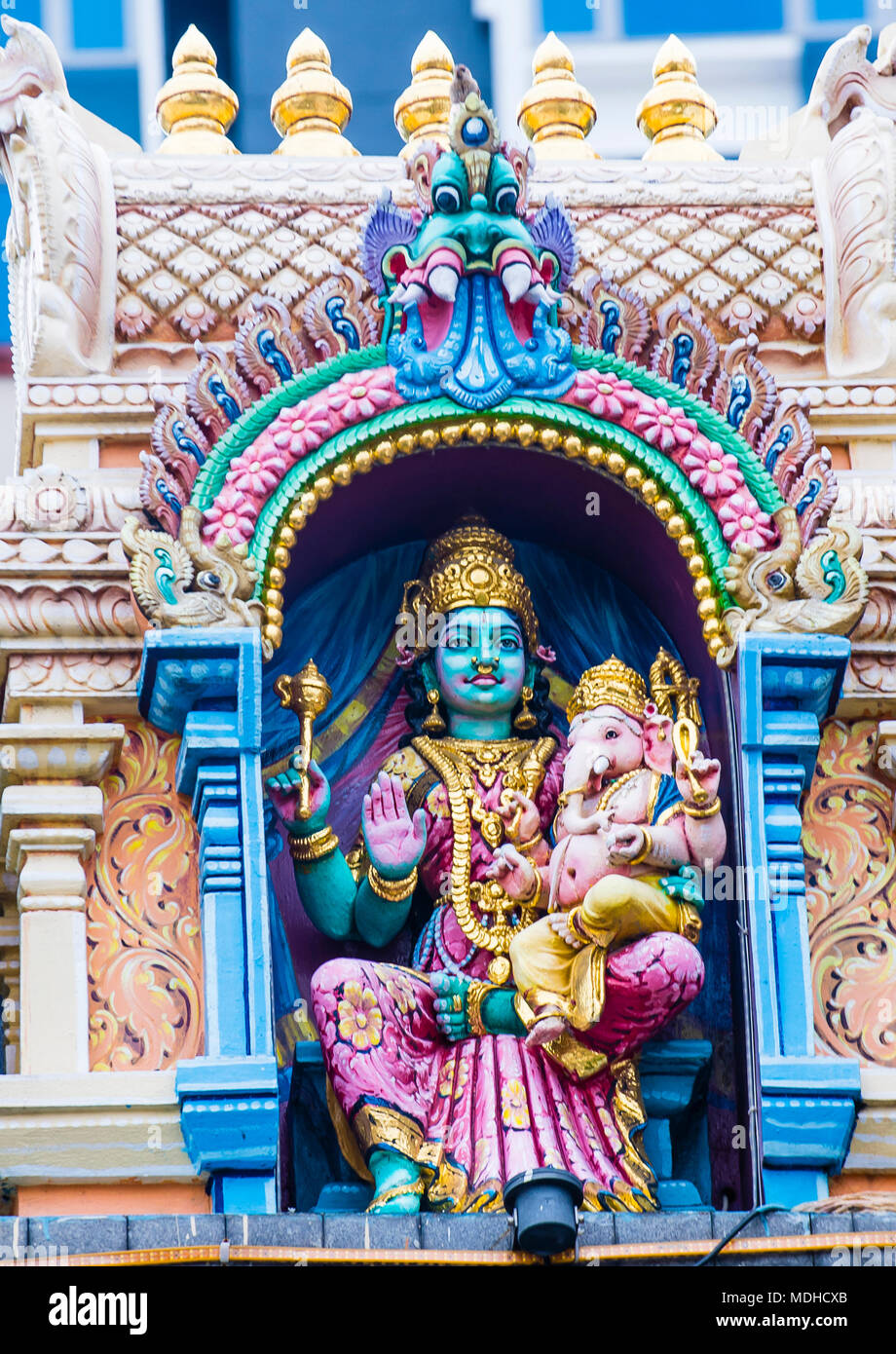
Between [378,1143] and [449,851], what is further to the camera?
[449,851]

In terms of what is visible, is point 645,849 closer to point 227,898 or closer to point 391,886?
point 391,886

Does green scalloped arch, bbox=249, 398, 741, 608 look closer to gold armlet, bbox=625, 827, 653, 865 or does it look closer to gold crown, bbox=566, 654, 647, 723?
gold crown, bbox=566, 654, 647, 723

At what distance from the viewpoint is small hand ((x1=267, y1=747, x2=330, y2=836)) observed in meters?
10.8

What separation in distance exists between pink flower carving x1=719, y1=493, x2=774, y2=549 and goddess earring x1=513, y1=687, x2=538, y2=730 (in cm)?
87

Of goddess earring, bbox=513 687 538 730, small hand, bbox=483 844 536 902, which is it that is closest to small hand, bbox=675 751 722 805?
small hand, bbox=483 844 536 902

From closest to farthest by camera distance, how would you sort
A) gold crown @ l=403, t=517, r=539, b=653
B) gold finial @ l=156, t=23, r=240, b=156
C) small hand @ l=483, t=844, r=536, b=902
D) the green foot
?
1. the green foot
2. small hand @ l=483, t=844, r=536, b=902
3. gold crown @ l=403, t=517, r=539, b=653
4. gold finial @ l=156, t=23, r=240, b=156

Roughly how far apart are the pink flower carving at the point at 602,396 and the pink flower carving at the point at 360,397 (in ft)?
1.90

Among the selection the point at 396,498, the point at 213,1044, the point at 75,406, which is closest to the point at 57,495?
the point at 75,406

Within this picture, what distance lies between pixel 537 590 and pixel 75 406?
1640 mm

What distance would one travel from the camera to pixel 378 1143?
10.2 meters

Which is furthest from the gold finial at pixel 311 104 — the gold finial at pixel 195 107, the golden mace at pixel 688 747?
the golden mace at pixel 688 747

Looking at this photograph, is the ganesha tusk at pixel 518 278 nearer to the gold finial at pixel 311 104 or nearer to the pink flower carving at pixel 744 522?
the pink flower carving at pixel 744 522
